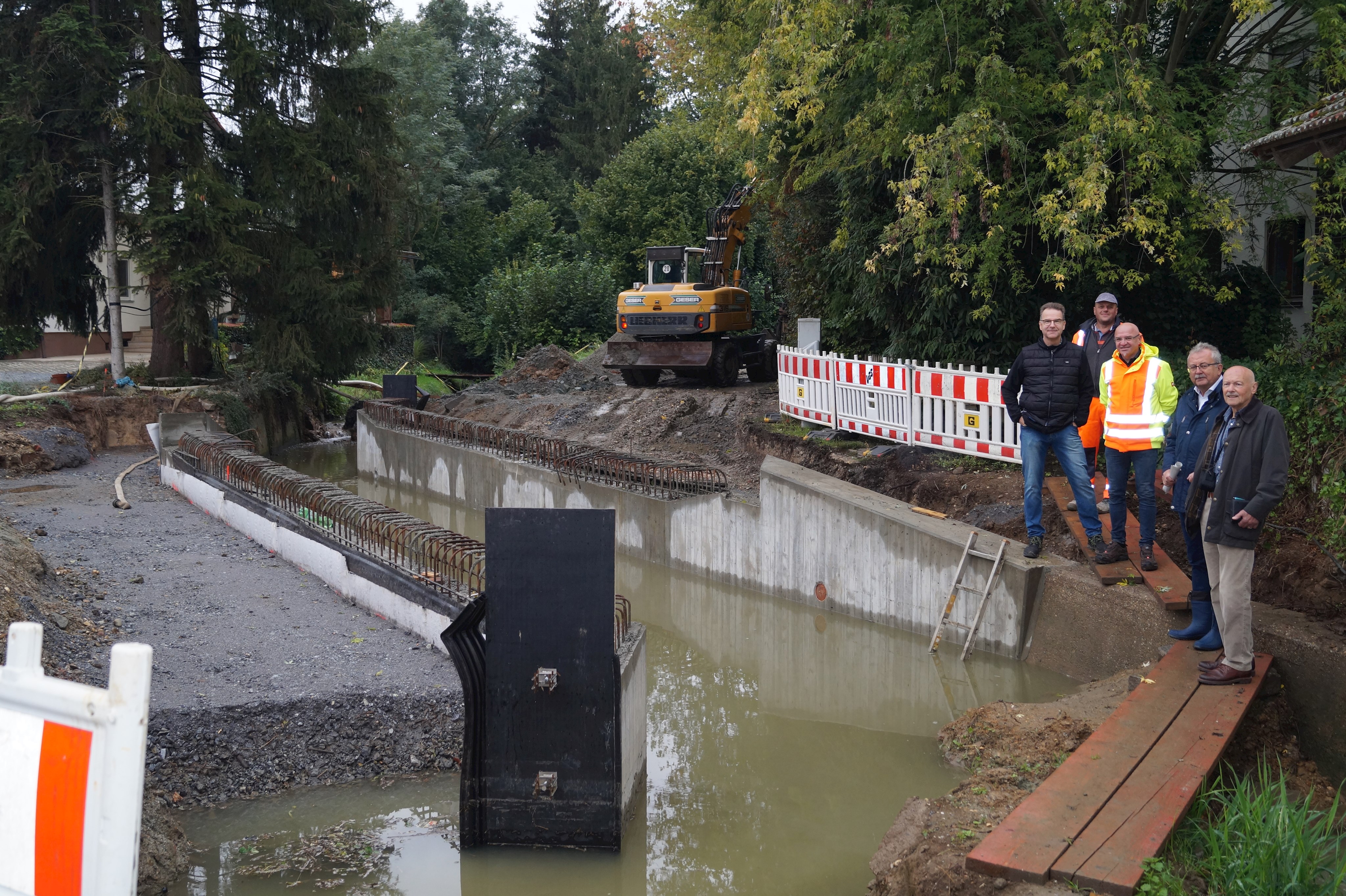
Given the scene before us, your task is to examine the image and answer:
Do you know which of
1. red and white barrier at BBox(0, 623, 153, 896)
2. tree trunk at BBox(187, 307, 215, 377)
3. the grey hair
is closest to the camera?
red and white barrier at BBox(0, 623, 153, 896)

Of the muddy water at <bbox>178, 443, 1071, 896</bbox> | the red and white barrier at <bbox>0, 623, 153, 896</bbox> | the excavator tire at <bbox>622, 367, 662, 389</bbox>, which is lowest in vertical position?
the muddy water at <bbox>178, 443, 1071, 896</bbox>

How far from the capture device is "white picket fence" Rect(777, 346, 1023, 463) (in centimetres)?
1140

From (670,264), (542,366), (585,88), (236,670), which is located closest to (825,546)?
(236,670)

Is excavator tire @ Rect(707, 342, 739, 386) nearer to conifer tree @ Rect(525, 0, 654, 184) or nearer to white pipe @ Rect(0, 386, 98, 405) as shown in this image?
white pipe @ Rect(0, 386, 98, 405)

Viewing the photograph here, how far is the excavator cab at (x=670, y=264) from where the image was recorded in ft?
72.7

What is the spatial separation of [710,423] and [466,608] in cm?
1276

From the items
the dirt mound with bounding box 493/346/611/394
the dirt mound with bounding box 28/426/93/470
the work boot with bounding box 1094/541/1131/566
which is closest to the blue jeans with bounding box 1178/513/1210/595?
the work boot with bounding box 1094/541/1131/566

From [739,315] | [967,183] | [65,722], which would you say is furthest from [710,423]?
[65,722]

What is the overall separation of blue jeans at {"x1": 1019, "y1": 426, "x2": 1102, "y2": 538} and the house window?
956 centimetres

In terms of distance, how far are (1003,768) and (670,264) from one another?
1705 centimetres

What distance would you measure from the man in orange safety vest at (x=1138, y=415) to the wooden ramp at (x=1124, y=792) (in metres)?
2.04

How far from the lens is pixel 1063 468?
8836mm

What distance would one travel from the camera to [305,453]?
25516 mm

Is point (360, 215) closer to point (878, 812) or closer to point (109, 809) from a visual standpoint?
point (878, 812)
